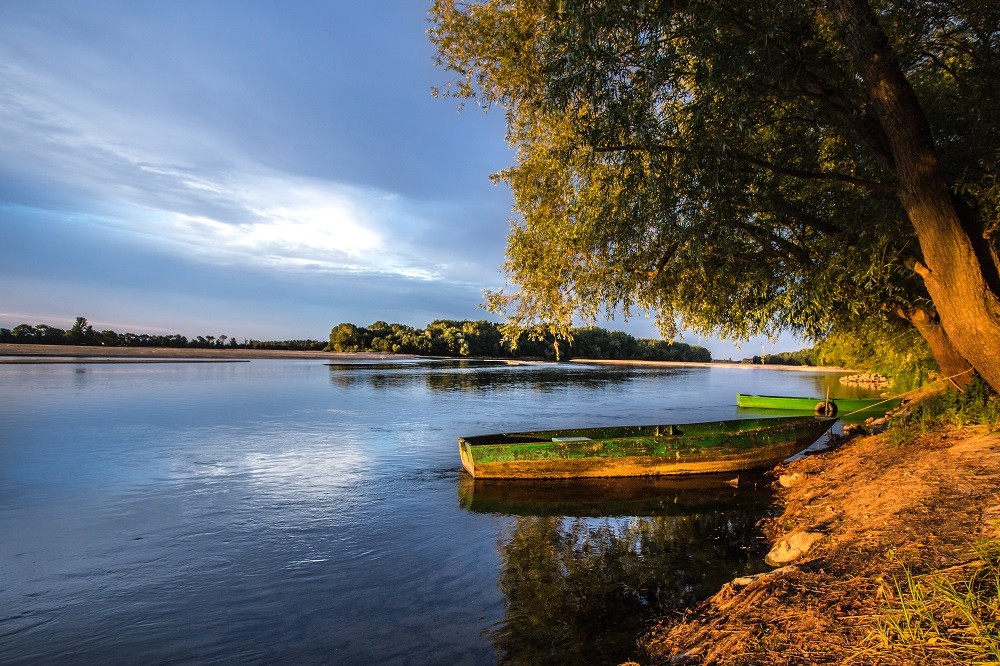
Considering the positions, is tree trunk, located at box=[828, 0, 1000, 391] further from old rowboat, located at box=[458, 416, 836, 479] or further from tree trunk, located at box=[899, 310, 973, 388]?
old rowboat, located at box=[458, 416, 836, 479]

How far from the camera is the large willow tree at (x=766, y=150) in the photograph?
7.77 metres

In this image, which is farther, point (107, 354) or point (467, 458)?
point (107, 354)

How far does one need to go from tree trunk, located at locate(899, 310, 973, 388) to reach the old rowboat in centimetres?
315

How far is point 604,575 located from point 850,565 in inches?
142

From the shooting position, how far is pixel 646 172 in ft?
32.0

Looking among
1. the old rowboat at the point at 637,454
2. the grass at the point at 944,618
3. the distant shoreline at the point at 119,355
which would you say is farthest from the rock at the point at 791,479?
the distant shoreline at the point at 119,355

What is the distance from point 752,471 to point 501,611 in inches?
442

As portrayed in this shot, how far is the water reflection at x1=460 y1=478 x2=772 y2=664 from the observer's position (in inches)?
270

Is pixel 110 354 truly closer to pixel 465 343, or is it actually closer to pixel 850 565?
pixel 465 343

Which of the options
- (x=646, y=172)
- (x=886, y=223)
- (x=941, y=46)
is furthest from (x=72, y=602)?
(x=941, y=46)

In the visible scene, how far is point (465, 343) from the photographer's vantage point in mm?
152875

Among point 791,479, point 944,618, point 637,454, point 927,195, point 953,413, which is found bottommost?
point 791,479

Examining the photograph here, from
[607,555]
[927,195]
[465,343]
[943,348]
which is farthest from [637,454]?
[465,343]

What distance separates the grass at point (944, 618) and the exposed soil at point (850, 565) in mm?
104
